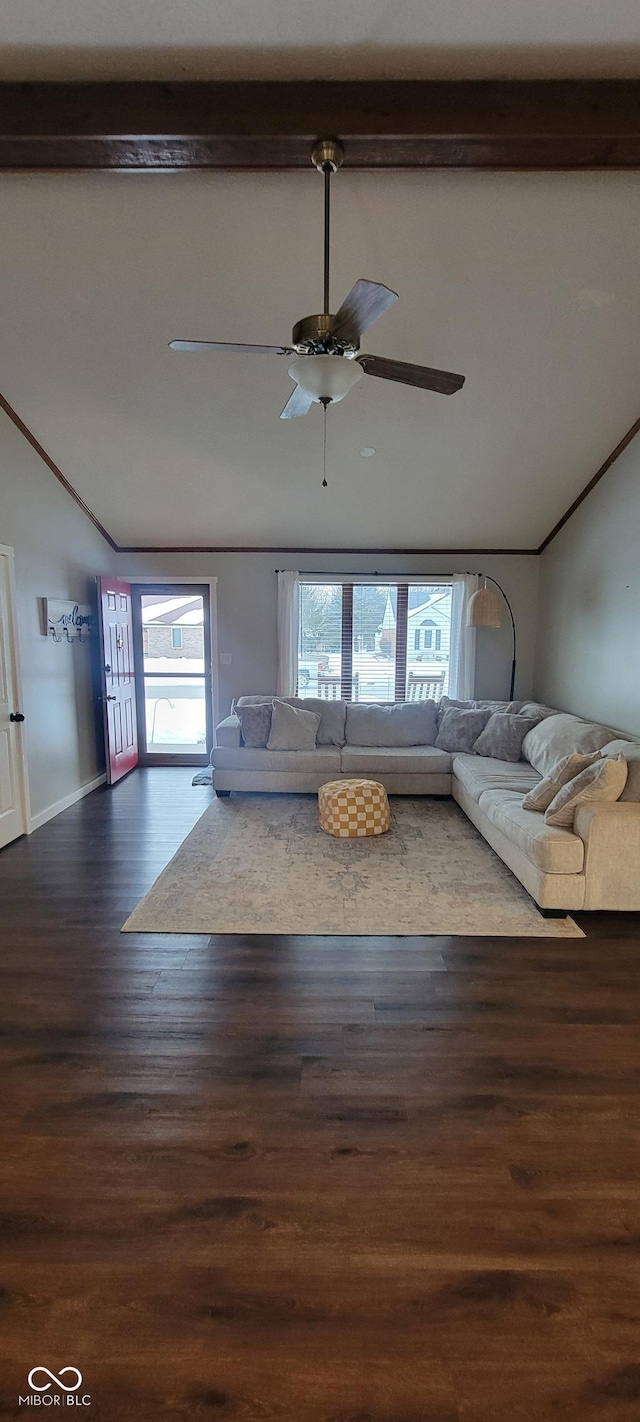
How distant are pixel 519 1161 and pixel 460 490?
16.5 feet

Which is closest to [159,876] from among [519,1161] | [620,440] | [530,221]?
[519,1161]

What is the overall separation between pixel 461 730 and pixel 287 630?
2.15 metres

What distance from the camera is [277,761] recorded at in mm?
5648

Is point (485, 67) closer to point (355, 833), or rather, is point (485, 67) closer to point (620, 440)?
point (620, 440)

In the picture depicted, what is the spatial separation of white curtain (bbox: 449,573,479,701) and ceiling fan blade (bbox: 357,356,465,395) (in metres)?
3.94

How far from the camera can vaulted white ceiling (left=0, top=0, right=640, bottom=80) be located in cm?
216

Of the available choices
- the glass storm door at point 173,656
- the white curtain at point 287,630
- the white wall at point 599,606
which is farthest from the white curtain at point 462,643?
the glass storm door at point 173,656

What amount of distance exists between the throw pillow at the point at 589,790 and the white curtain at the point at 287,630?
12.1 feet

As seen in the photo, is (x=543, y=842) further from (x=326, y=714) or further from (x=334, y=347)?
(x=326, y=714)

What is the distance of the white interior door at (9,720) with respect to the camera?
444 centimetres

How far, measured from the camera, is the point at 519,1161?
1866 mm

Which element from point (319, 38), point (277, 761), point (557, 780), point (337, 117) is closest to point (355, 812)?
point (277, 761)

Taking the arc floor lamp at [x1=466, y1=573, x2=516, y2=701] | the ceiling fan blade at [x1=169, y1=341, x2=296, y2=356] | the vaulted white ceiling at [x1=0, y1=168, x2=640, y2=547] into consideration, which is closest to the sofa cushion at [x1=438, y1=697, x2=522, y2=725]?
the arc floor lamp at [x1=466, y1=573, x2=516, y2=701]

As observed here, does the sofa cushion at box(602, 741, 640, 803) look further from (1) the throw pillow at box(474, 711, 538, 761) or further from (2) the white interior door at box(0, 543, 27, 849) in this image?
(2) the white interior door at box(0, 543, 27, 849)
